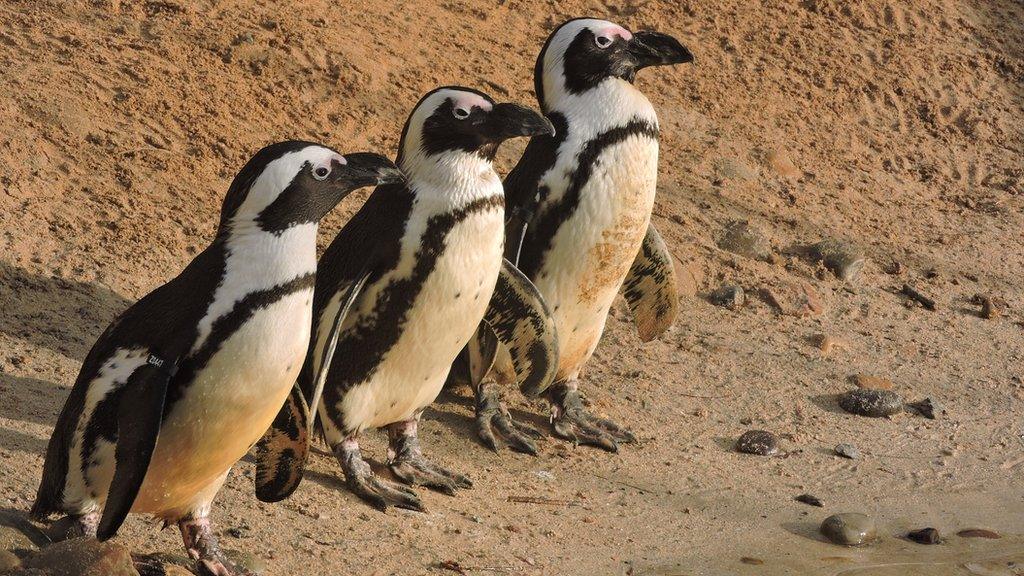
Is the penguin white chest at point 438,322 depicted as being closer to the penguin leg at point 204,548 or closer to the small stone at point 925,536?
the penguin leg at point 204,548

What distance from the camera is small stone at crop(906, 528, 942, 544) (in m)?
4.42

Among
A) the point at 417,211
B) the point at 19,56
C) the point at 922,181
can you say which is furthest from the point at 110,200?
the point at 922,181

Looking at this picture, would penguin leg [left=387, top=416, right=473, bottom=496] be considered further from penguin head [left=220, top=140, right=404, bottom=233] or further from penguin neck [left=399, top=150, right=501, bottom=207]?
penguin head [left=220, top=140, right=404, bottom=233]

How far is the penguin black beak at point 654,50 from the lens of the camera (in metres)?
4.89

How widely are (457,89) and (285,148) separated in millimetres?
879

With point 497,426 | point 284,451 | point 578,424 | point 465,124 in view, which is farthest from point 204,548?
point 578,424

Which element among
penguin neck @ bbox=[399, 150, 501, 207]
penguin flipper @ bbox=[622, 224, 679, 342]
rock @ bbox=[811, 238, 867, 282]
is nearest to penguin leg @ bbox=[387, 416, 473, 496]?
penguin neck @ bbox=[399, 150, 501, 207]

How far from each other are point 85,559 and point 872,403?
3256mm

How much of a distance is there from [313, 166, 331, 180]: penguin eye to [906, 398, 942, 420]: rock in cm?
288

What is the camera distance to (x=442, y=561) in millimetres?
3824

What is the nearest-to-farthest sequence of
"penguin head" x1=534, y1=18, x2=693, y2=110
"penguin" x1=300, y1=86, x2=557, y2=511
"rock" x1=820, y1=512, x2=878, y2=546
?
"penguin" x1=300, y1=86, x2=557, y2=511
"rock" x1=820, y1=512, x2=878, y2=546
"penguin head" x1=534, y1=18, x2=693, y2=110

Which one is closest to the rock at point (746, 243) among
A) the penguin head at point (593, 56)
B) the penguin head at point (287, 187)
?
the penguin head at point (593, 56)

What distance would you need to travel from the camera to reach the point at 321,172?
3441 millimetres

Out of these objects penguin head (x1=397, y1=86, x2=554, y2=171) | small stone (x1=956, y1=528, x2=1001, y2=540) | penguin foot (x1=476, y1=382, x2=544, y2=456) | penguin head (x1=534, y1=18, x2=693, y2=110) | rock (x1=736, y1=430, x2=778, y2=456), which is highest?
penguin head (x1=534, y1=18, x2=693, y2=110)
